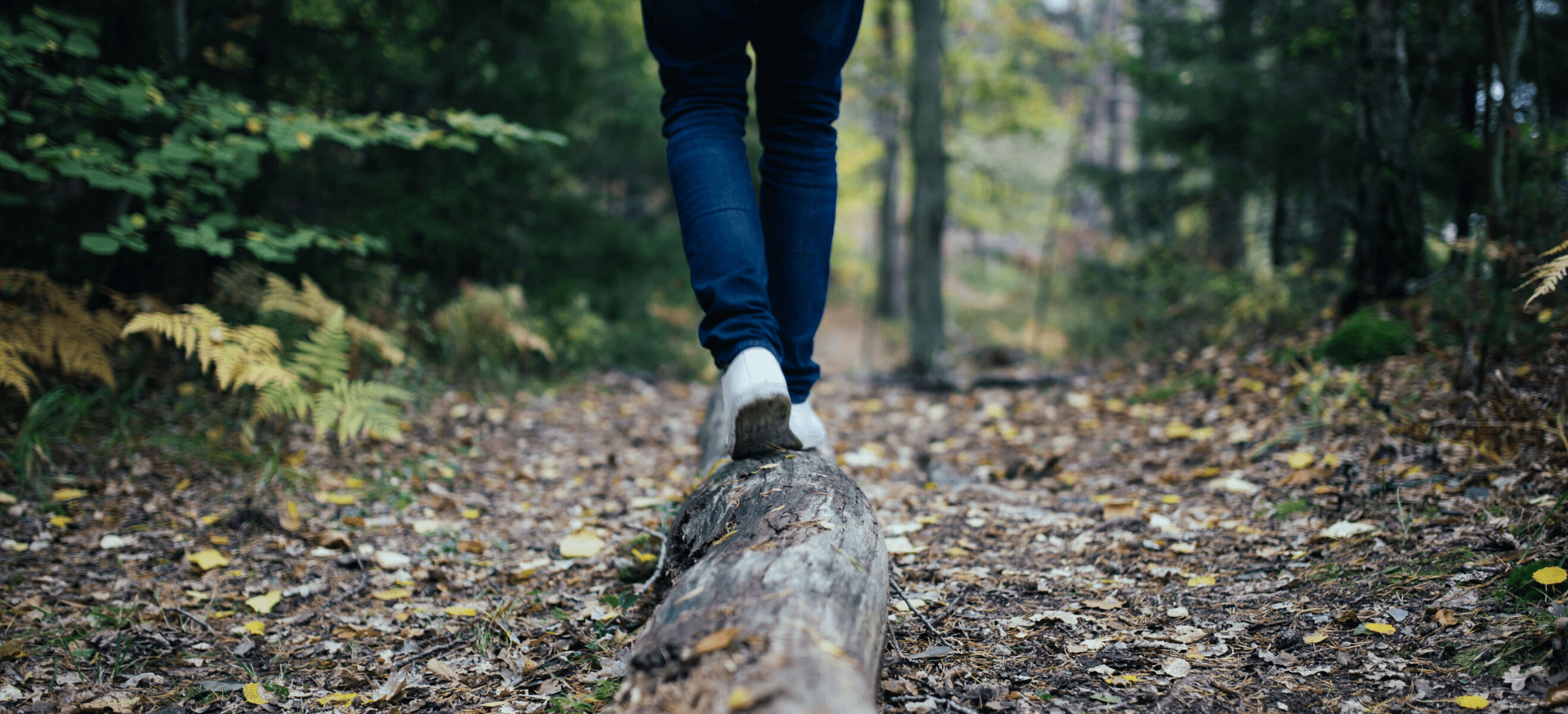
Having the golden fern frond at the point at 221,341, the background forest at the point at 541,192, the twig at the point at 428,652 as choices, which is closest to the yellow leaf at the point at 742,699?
the twig at the point at 428,652

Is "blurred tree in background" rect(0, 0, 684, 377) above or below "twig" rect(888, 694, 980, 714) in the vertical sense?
above

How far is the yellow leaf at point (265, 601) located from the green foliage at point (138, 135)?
47.8 inches

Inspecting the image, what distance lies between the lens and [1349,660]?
→ 50.6 inches

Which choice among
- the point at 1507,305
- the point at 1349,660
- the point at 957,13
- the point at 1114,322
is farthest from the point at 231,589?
the point at 957,13

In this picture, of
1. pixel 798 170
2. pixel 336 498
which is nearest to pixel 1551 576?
pixel 798 170

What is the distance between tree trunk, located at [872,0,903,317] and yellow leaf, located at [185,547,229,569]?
8.77 metres

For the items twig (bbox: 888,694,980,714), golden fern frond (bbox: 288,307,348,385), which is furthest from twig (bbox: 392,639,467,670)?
golden fern frond (bbox: 288,307,348,385)

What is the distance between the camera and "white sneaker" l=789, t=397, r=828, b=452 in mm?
1742

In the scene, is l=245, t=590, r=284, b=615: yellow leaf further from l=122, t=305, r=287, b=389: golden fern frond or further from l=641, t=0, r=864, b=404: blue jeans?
l=641, t=0, r=864, b=404: blue jeans

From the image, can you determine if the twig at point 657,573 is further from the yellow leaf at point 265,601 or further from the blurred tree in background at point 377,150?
the blurred tree in background at point 377,150

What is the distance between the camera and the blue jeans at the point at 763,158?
5.04 ft

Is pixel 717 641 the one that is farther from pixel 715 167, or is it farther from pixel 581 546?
pixel 581 546

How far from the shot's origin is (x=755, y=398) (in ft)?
4.87

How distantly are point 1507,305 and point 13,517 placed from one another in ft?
14.2
